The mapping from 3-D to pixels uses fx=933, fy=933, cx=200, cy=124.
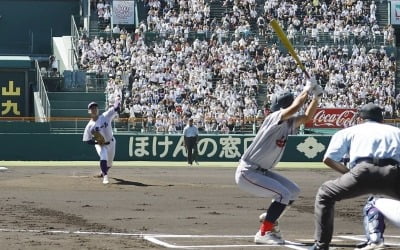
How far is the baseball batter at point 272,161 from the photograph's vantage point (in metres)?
11.3

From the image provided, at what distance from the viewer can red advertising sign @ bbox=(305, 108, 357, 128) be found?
38.9m

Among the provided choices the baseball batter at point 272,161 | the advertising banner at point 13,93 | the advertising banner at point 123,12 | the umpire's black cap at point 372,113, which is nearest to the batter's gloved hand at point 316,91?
the baseball batter at point 272,161

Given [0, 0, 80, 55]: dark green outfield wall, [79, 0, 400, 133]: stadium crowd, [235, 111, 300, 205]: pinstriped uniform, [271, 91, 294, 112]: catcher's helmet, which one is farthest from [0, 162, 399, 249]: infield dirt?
[0, 0, 80, 55]: dark green outfield wall

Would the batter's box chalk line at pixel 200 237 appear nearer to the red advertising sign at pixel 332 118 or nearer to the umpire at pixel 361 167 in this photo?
the umpire at pixel 361 167

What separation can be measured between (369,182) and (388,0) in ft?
131

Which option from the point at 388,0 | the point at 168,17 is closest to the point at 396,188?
the point at 168,17

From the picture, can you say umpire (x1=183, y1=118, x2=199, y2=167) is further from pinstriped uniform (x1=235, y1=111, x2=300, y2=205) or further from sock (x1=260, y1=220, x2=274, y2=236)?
sock (x1=260, y1=220, x2=274, y2=236)

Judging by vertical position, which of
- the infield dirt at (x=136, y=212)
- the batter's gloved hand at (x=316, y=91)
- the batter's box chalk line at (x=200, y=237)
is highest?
the batter's gloved hand at (x=316, y=91)

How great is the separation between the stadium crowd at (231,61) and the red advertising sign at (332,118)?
1587mm

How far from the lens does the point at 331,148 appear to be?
9641 millimetres

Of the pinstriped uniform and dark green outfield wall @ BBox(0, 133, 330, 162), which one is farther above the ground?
the pinstriped uniform

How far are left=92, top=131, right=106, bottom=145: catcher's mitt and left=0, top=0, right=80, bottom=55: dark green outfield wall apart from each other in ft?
97.7

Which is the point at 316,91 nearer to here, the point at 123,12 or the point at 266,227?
the point at 266,227

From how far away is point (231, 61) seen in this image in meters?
42.5
